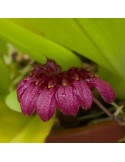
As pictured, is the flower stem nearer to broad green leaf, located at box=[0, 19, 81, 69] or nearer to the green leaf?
broad green leaf, located at box=[0, 19, 81, 69]

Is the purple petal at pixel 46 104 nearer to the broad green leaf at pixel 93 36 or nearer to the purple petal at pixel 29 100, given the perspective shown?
the purple petal at pixel 29 100

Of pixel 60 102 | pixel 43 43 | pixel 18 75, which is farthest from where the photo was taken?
pixel 18 75

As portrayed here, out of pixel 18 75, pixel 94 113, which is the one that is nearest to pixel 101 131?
pixel 94 113

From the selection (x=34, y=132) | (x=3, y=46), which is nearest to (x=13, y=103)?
(x=34, y=132)

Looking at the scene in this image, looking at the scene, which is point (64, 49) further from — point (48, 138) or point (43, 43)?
point (48, 138)

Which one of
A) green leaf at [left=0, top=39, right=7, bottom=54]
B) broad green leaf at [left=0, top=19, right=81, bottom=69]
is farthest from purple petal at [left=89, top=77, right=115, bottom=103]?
green leaf at [left=0, top=39, right=7, bottom=54]

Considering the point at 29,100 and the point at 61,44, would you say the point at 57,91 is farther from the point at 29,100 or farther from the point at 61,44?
the point at 61,44

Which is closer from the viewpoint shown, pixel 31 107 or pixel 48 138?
pixel 31 107
